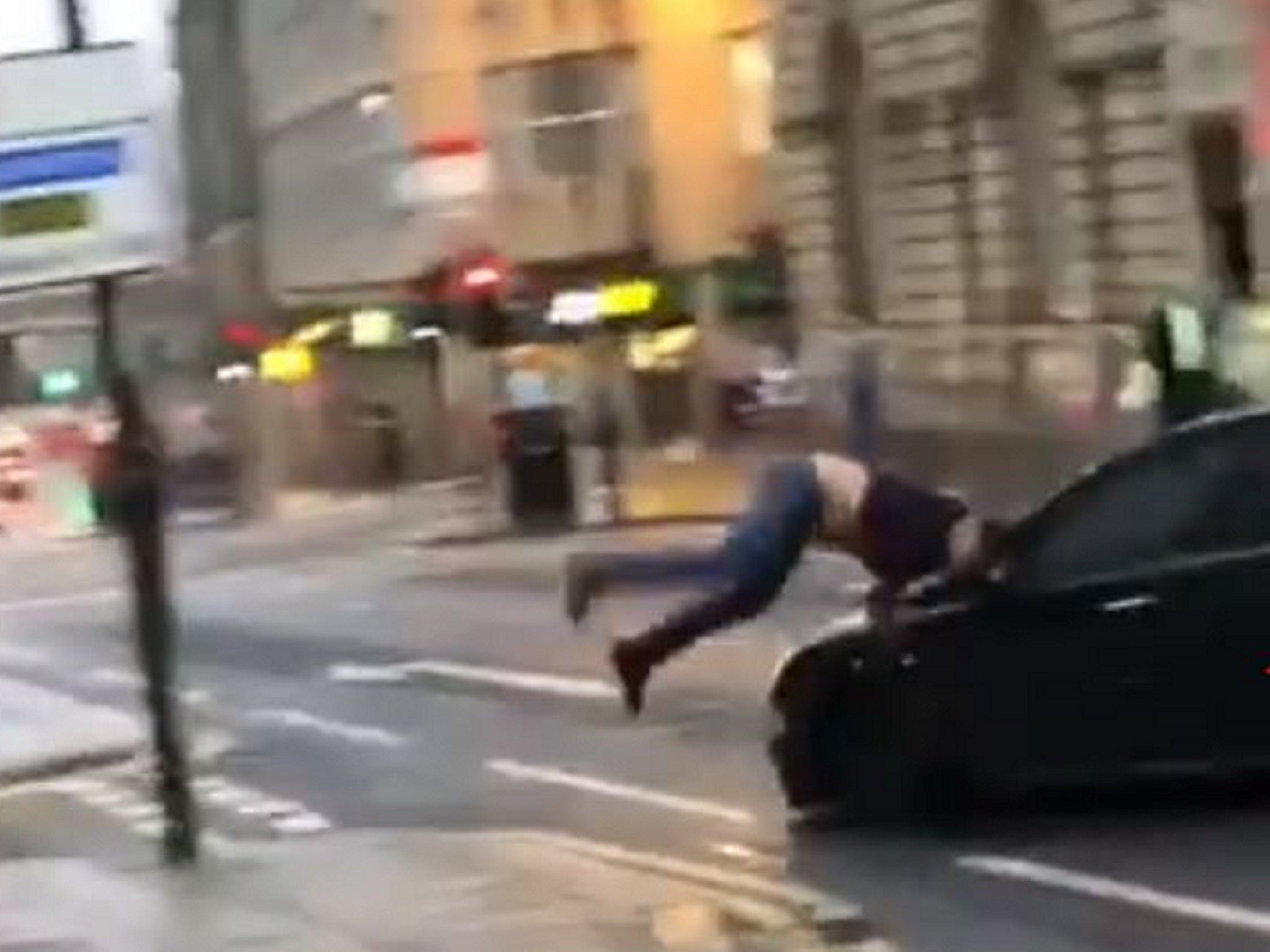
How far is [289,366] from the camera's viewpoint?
84.4 meters

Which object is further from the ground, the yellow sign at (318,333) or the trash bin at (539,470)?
the trash bin at (539,470)

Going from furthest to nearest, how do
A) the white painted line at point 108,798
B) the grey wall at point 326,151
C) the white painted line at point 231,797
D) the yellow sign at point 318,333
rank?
the yellow sign at point 318,333, the grey wall at point 326,151, the white painted line at point 108,798, the white painted line at point 231,797

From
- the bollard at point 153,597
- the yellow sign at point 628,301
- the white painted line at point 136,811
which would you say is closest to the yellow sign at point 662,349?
the yellow sign at point 628,301

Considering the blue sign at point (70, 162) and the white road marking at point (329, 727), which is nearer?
the blue sign at point (70, 162)

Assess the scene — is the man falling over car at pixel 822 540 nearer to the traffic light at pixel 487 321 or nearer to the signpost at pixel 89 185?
the signpost at pixel 89 185

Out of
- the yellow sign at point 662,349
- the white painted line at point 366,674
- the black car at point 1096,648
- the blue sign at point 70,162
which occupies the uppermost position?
the blue sign at point 70,162

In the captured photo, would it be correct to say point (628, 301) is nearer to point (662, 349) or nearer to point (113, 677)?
point (662, 349)

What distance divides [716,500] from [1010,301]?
376 centimetres

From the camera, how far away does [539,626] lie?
31328 mm

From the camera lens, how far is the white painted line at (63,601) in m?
47.1

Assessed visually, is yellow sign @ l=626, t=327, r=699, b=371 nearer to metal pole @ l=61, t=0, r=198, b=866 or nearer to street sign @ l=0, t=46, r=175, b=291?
street sign @ l=0, t=46, r=175, b=291

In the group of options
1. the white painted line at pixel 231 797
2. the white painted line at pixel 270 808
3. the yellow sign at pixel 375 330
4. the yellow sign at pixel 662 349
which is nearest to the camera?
the white painted line at pixel 270 808

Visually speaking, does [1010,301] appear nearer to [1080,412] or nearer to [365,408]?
[1080,412]

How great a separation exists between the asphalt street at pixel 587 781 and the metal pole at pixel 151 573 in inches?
59.0
